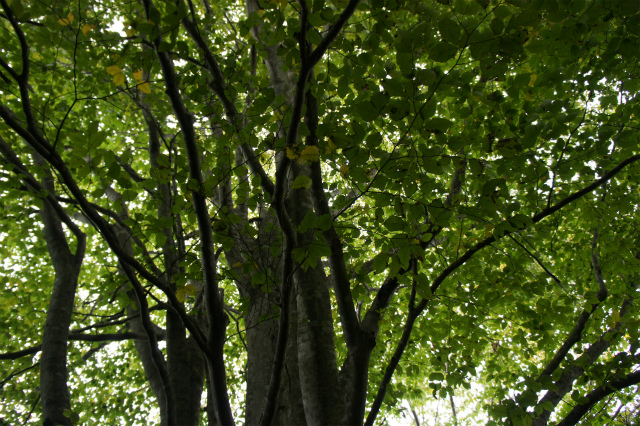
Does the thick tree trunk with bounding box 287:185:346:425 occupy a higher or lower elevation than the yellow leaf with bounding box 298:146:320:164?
lower

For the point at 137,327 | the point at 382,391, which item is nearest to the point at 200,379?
the point at 137,327

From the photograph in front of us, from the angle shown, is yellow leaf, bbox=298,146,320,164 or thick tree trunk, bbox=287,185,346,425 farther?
thick tree trunk, bbox=287,185,346,425

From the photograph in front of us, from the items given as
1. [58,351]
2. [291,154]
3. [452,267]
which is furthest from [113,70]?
[58,351]

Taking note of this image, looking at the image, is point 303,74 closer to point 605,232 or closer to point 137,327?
point 137,327

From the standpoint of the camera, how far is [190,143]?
2.10 m

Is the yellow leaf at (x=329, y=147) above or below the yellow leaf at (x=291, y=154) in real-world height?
above

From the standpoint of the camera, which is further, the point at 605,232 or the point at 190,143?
the point at 605,232

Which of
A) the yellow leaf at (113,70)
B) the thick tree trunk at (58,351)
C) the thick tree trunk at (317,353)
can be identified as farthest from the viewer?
the thick tree trunk at (58,351)

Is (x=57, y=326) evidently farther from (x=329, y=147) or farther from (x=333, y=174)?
(x=329, y=147)

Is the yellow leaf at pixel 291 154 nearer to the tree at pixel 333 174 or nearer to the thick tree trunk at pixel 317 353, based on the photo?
the tree at pixel 333 174

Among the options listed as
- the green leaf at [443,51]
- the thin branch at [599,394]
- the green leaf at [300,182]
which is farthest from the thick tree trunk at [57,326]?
the thin branch at [599,394]

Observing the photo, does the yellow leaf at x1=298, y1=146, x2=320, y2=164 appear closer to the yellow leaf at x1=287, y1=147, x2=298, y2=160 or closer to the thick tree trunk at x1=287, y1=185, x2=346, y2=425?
the yellow leaf at x1=287, y1=147, x2=298, y2=160

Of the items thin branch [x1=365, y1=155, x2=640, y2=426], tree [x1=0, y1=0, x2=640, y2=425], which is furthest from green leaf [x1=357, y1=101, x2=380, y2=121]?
thin branch [x1=365, y1=155, x2=640, y2=426]

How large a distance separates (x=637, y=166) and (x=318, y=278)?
3978 millimetres
